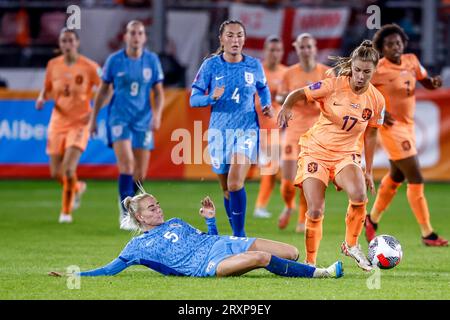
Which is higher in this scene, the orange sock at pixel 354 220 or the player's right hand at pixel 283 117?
the player's right hand at pixel 283 117

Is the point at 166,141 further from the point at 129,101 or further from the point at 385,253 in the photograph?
the point at 385,253

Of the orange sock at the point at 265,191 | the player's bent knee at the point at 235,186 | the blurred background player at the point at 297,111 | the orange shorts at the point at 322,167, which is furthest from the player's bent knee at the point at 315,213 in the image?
the orange sock at the point at 265,191

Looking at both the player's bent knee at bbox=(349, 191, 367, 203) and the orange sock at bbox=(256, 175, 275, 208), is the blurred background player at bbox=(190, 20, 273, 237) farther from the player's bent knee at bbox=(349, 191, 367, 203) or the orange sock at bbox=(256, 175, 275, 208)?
the orange sock at bbox=(256, 175, 275, 208)

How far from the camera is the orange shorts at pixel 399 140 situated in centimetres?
1161

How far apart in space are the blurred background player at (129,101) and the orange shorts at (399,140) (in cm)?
283

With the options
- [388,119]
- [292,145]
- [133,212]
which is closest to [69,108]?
[292,145]

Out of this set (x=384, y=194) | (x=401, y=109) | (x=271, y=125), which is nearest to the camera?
(x=401, y=109)

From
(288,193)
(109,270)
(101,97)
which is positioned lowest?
(288,193)

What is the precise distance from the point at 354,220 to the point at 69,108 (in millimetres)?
5922

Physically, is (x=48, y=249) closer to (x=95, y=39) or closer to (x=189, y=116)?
(x=189, y=116)

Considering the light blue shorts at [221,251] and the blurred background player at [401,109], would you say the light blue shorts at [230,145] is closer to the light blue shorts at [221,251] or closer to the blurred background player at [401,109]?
the blurred background player at [401,109]

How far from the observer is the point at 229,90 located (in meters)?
10.6

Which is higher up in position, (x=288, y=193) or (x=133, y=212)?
(x=133, y=212)

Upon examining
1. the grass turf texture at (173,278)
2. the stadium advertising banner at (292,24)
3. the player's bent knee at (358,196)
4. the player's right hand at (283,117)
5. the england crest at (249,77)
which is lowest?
the grass turf texture at (173,278)
